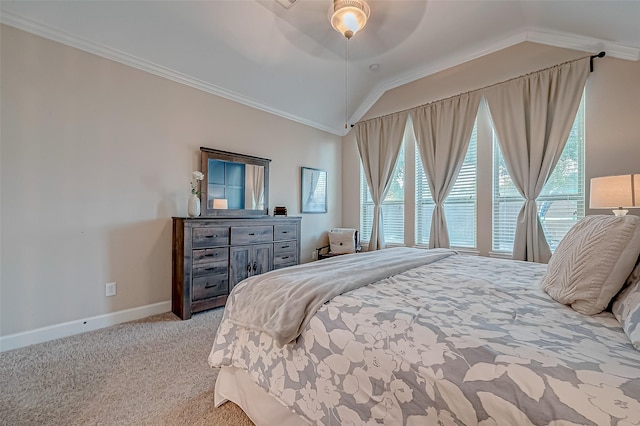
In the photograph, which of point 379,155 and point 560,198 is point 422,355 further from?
point 379,155

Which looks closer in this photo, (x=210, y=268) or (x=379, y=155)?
(x=210, y=268)

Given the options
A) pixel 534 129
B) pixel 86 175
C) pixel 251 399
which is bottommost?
pixel 251 399

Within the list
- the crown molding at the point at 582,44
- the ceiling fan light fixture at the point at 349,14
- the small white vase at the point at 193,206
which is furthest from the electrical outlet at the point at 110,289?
the crown molding at the point at 582,44

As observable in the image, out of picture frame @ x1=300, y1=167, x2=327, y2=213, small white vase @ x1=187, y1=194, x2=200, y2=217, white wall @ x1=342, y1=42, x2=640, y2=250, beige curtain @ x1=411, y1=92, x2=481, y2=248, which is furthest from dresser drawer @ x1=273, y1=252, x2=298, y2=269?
beige curtain @ x1=411, y1=92, x2=481, y2=248

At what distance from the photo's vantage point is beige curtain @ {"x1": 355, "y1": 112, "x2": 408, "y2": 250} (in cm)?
408

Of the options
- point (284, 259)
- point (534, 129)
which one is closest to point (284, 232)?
point (284, 259)

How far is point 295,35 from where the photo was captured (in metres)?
2.99

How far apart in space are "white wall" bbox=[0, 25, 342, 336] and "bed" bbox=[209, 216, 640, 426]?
1903 mm

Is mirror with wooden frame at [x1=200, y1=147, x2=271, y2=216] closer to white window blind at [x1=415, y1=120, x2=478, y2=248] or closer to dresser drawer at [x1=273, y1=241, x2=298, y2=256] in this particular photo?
dresser drawer at [x1=273, y1=241, x2=298, y2=256]

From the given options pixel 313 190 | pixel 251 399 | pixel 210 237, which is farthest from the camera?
pixel 313 190

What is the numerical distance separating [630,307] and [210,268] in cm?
300

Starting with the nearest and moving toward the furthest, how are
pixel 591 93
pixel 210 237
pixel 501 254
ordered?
pixel 591 93, pixel 210 237, pixel 501 254

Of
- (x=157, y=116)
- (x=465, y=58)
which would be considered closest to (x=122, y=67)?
(x=157, y=116)

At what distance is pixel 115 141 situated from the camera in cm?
255
